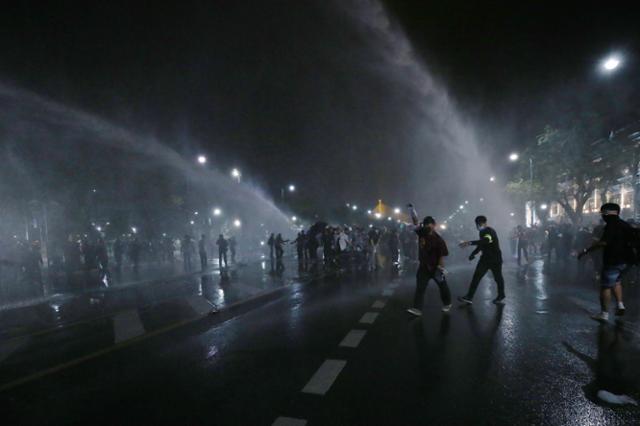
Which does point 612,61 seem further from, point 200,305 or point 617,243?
point 200,305

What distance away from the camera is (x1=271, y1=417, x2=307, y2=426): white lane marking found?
11.8 feet

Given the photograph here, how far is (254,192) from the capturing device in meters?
65.9

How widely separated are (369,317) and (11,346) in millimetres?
6023

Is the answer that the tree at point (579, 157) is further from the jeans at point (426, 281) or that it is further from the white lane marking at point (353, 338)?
the white lane marking at point (353, 338)

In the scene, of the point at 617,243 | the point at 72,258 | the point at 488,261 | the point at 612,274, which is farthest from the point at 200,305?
the point at 72,258

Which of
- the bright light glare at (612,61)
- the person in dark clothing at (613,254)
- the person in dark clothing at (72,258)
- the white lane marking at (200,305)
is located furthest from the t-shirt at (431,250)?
the person in dark clothing at (72,258)

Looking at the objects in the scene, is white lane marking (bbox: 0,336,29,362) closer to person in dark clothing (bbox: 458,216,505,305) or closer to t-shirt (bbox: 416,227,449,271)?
t-shirt (bbox: 416,227,449,271)

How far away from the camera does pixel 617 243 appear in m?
6.96

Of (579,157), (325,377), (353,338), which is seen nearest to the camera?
(325,377)

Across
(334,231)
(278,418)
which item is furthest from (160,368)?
(334,231)

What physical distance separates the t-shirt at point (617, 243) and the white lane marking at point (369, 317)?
13.2 ft

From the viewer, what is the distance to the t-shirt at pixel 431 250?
8078 millimetres

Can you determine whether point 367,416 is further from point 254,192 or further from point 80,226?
point 254,192

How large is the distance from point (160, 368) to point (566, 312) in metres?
7.07
